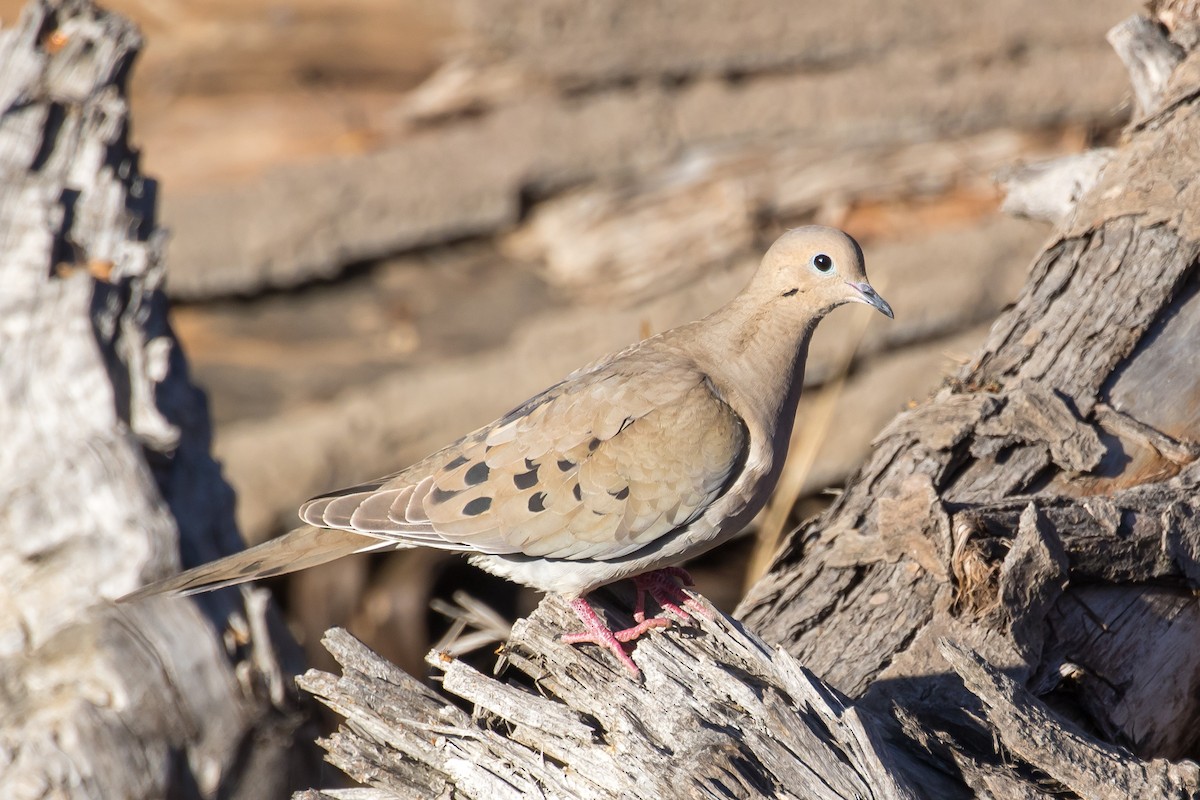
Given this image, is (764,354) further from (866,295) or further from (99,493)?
(99,493)

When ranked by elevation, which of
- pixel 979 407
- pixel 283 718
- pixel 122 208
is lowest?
pixel 283 718

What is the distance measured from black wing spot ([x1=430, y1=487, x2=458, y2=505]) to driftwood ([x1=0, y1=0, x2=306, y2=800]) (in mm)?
972

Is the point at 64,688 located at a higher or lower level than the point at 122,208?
lower

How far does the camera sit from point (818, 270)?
3.69 meters

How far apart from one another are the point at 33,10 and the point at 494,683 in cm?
293

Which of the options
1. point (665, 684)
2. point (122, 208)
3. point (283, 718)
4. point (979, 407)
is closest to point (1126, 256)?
point (979, 407)

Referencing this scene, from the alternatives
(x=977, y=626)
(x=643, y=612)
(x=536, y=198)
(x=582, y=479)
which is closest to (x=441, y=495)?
(x=582, y=479)

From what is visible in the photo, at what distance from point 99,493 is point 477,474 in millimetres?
1345

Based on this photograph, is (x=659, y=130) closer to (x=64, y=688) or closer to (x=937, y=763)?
(x=64, y=688)

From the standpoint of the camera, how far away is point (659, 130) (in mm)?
6766

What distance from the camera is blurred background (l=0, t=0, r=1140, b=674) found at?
659cm

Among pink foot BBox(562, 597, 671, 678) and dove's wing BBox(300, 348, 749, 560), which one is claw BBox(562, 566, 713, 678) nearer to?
pink foot BBox(562, 597, 671, 678)

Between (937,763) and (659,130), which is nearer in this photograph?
(937,763)

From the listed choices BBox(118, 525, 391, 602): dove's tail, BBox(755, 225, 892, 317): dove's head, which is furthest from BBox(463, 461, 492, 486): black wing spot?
BBox(755, 225, 892, 317): dove's head
